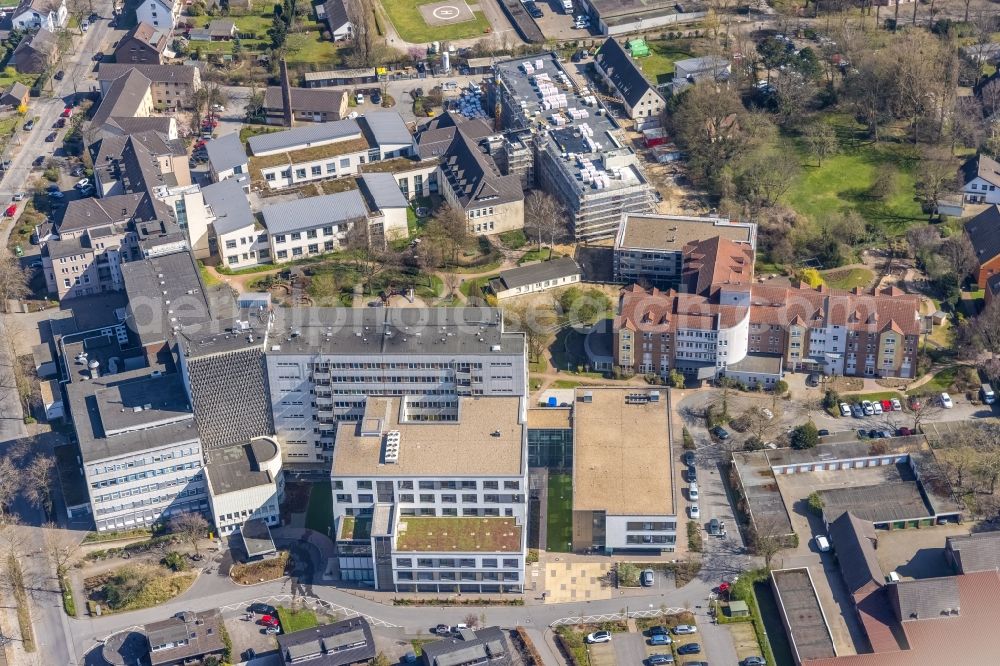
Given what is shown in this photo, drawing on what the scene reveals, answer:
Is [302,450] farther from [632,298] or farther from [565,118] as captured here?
[565,118]

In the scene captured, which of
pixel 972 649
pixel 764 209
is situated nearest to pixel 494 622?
pixel 972 649

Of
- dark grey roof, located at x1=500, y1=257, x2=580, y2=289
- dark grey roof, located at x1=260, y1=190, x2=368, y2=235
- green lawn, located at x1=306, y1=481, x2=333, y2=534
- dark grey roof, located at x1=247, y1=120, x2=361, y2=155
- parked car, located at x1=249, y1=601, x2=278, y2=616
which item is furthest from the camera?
dark grey roof, located at x1=247, y1=120, x2=361, y2=155

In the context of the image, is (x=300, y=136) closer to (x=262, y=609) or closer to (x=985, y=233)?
(x=262, y=609)

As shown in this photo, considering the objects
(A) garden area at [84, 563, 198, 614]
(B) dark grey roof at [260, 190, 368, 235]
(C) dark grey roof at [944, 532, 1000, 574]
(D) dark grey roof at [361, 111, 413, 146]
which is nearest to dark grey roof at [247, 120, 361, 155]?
(D) dark grey roof at [361, 111, 413, 146]

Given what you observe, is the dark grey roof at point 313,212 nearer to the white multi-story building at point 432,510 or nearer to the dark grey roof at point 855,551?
the white multi-story building at point 432,510

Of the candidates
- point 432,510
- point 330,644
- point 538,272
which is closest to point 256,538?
point 330,644

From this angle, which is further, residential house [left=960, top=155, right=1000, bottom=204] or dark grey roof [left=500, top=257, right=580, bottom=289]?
residential house [left=960, top=155, right=1000, bottom=204]

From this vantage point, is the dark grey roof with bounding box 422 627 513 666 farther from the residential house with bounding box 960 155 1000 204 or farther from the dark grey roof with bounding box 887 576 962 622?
the residential house with bounding box 960 155 1000 204

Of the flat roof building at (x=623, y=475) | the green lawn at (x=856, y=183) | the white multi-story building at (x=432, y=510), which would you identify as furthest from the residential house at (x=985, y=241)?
the white multi-story building at (x=432, y=510)
